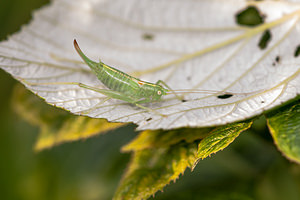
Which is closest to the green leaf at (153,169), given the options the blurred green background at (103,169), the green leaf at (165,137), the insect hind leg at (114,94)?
the green leaf at (165,137)

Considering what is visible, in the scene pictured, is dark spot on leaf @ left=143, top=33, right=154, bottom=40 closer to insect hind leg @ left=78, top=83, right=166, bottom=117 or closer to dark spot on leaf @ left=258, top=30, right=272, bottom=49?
insect hind leg @ left=78, top=83, right=166, bottom=117

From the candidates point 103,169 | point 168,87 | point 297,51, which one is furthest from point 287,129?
point 103,169

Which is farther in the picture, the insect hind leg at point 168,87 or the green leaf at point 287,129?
the insect hind leg at point 168,87

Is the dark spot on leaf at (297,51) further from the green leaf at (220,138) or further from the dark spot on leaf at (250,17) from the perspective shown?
the green leaf at (220,138)

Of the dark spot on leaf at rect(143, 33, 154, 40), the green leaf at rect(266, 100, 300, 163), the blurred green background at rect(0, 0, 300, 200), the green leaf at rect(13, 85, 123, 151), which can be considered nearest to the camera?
the green leaf at rect(266, 100, 300, 163)

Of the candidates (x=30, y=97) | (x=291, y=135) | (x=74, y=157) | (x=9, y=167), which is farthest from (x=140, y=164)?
(x=9, y=167)

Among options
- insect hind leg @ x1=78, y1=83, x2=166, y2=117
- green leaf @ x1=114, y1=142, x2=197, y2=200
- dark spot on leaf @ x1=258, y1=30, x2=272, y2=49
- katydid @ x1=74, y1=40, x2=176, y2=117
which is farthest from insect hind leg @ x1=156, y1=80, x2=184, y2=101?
dark spot on leaf @ x1=258, y1=30, x2=272, y2=49

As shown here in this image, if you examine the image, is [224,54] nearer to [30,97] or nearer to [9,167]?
[30,97]
